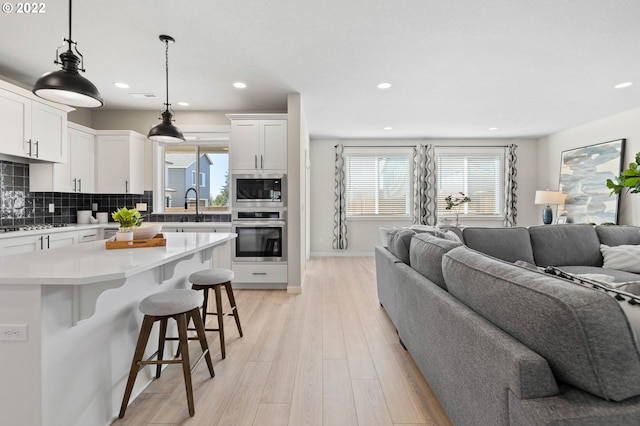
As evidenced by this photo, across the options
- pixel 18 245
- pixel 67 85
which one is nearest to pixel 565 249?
pixel 67 85

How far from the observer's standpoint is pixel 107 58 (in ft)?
10.4

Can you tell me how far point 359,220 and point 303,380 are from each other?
5.14 metres

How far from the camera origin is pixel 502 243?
322cm

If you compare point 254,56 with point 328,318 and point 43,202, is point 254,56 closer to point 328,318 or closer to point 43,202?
point 328,318

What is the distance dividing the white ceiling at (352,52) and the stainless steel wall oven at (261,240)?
5.86 feet

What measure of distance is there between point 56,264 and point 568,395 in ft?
6.89

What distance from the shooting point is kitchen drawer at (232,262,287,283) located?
4.25 meters

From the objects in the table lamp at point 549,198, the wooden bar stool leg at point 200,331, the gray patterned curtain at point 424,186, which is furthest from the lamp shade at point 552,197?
the wooden bar stool leg at point 200,331

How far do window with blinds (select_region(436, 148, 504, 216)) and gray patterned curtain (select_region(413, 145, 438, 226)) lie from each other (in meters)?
0.21

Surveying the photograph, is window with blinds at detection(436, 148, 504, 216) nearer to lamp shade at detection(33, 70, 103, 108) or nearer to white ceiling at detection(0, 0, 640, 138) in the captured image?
white ceiling at detection(0, 0, 640, 138)

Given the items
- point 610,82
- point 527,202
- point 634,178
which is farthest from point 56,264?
point 527,202

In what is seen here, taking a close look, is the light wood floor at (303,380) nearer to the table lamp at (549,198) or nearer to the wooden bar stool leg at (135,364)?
the wooden bar stool leg at (135,364)

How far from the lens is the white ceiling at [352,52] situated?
7.80 feet

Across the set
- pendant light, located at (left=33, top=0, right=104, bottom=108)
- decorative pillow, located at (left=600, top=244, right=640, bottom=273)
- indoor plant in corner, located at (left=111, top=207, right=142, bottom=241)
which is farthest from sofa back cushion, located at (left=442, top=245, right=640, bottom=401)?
decorative pillow, located at (left=600, top=244, right=640, bottom=273)
